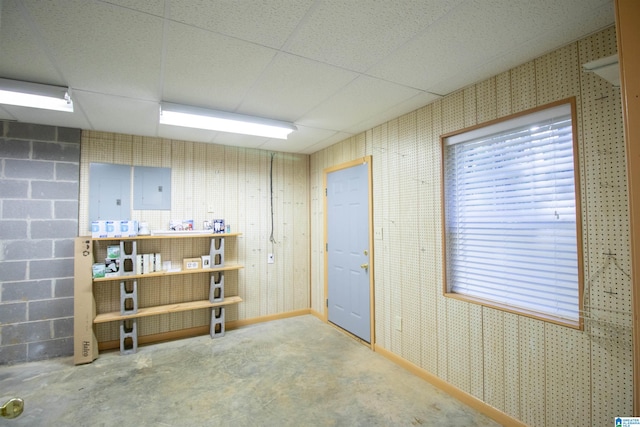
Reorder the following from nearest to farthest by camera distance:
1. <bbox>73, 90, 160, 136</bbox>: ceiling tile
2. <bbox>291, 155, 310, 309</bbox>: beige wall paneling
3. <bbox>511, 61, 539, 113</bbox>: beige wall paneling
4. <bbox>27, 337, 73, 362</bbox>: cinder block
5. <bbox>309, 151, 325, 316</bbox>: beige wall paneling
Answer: <bbox>511, 61, 539, 113</bbox>: beige wall paneling → <bbox>73, 90, 160, 136</bbox>: ceiling tile → <bbox>27, 337, 73, 362</bbox>: cinder block → <bbox>309, 151, 325, 316</bbox>: beige wall paneling → <bbox>291, 155, 310, 309</bbox>: beige wall paneling

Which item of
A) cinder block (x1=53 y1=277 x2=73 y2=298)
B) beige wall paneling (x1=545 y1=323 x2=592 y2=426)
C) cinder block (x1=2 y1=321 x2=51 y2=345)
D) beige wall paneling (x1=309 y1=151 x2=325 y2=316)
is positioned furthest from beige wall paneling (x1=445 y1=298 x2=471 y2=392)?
cinder block (x1=2 y1=321 x2=51 y2=345)

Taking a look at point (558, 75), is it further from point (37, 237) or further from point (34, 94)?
point (37, 237)

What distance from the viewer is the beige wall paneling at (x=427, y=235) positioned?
8.75 feet

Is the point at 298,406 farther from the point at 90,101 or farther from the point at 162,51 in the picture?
the point at 90,101

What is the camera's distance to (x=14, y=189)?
3100mm

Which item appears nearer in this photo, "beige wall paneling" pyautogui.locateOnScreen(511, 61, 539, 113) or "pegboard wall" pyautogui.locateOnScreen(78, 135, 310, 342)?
"beige wall paneling" pyautogui.locateOnScreen(511, 61, 539, 113)

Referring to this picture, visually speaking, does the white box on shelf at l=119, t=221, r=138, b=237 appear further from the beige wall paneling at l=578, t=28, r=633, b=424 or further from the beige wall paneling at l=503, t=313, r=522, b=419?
the beige wall paneling at l=578, t=28, r=633, b=424

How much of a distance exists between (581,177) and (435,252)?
1186mm

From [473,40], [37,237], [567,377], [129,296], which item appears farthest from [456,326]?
[37,237]

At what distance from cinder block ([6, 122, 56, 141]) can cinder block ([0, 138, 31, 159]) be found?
0.21 feet

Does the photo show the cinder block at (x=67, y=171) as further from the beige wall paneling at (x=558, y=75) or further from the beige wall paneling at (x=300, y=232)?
the beige wall paneling at (x=558, y=75)

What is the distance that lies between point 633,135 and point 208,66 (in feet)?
7.37

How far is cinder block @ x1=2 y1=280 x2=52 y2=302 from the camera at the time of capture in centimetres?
305

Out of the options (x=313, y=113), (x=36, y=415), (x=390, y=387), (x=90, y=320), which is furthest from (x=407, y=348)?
(x=90, y=320)
